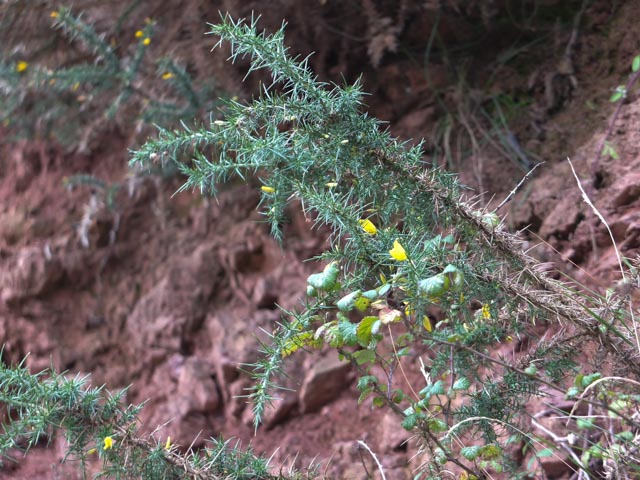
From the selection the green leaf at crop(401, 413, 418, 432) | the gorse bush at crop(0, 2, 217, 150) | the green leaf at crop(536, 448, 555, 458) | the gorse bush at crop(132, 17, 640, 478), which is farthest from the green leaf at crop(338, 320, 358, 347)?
the gorse bush at crop(0, 2, 217, 150)

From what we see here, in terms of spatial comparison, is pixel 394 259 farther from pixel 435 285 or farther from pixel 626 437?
pixel 626 437

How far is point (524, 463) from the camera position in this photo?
1.93 meters

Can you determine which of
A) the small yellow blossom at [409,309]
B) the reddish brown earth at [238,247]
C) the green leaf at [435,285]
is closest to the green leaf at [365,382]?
the small yellow blossom at [409,309]

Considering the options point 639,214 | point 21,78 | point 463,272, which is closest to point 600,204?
point 639,214

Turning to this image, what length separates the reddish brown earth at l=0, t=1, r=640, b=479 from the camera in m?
2.38

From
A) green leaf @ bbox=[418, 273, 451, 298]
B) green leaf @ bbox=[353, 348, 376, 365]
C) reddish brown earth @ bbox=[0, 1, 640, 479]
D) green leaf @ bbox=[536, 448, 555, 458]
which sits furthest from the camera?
reddish brown earth @ bbox=[0, 1, 640, 479]

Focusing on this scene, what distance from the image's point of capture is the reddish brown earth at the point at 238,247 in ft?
7.80

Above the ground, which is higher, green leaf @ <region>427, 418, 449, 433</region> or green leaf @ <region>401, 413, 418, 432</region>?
green leaf @ <region>401, 413, 418, 432</region>

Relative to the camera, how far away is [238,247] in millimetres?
2910

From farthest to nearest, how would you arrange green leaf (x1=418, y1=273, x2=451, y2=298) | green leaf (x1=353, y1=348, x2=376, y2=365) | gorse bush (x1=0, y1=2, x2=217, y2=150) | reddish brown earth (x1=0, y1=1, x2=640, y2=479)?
gorse bush (x1=0, y1=2, x2=217, y2=150) → reddish brown earth (x1=0, y1=1, x2=640, y2=479) → green leaf (x1=353, y1=348, x2=376, y2=365) → green leaf (x1=418, y1=273, x2=451, y2=298)

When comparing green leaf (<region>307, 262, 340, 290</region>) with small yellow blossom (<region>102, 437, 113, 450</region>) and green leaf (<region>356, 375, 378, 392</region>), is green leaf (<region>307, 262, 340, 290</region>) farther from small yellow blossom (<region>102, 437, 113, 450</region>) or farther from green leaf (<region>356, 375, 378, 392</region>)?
small yellow blossom (<region>102, 437, 113, 450</region>)

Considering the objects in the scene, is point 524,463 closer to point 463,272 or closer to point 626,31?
point 463,272

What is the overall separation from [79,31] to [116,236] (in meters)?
0.99

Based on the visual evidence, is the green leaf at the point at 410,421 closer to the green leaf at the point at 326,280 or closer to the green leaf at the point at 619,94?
the green leaf at the point at 326,280
